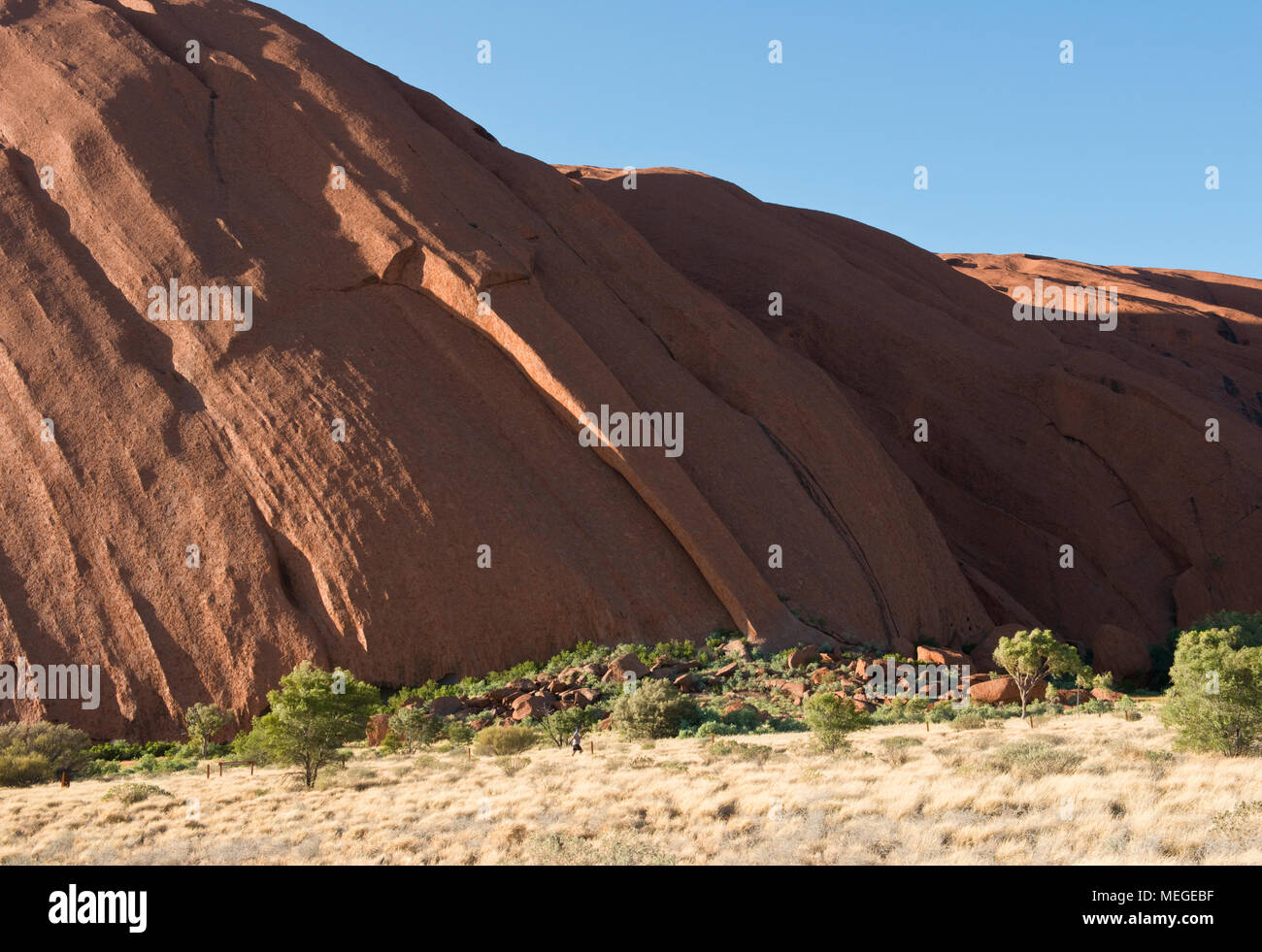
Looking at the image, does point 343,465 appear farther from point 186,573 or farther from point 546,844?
point 546,844

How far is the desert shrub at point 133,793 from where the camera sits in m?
14.7

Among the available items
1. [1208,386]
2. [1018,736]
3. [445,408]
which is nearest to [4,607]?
[445,408]

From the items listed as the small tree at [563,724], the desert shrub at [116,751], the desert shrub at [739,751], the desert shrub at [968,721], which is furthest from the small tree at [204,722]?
the desert shrub at [968,721]

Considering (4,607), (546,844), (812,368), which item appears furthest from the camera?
(812,368)

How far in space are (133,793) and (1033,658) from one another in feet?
60.9

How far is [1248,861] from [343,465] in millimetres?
19302

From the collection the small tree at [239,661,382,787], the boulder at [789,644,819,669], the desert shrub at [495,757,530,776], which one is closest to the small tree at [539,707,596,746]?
the desert shrub at [495,757,530,776]

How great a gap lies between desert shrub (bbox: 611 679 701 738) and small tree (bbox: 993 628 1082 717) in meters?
8.44

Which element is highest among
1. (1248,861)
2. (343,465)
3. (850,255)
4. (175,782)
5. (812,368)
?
(850,255)

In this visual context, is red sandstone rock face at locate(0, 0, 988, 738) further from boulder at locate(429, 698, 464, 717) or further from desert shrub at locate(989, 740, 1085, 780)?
desert shrub at locate(989, 740, 1085, 780)

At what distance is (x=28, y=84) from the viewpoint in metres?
28.5

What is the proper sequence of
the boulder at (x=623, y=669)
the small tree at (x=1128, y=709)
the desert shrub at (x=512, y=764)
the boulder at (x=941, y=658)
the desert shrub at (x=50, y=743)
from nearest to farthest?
the desert shrub at (x=512, y=764) → the desert shrub at (x=50, y=743) → the small tree at (x=1128, y=709) → the boulder at (x=623, y=669) → the boulder at (x=941, y=658)

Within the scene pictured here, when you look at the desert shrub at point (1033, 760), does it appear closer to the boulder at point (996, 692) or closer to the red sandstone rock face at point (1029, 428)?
the boulder at point (996, 692)

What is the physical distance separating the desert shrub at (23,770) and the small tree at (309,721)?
4.04 m
